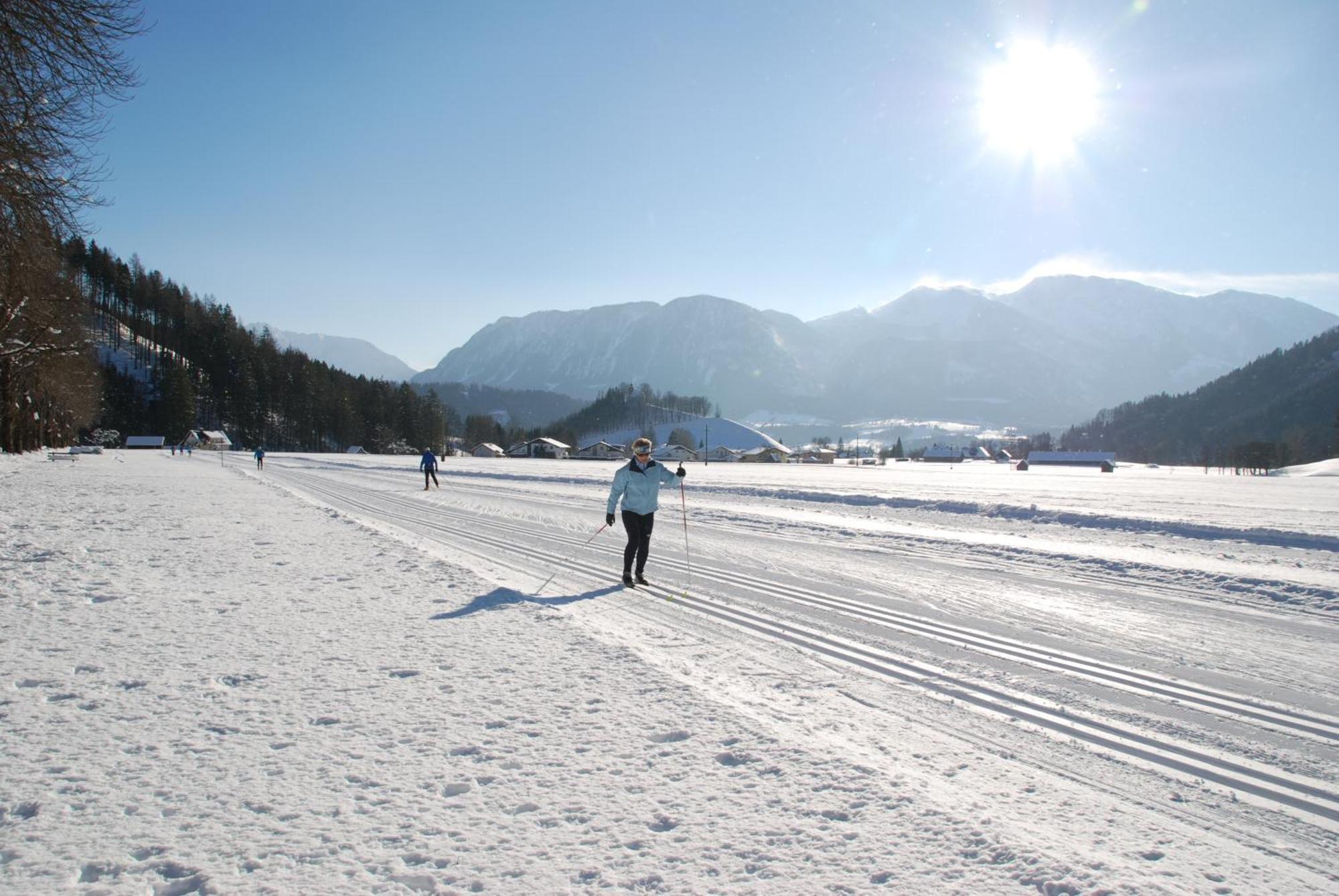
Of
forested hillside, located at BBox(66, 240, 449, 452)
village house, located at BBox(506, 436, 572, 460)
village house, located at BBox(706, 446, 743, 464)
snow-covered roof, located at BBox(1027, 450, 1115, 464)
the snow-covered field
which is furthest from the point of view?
village house, located at BBox(706, 446, 743, 464)

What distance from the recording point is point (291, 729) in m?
3.96

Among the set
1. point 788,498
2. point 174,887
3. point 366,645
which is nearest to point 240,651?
point 366,645

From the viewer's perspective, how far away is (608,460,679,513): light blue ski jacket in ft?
32.0

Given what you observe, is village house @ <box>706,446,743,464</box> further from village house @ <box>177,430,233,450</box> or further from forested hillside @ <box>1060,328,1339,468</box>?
forested hillside @ <box>1060,328,1339,468</box>

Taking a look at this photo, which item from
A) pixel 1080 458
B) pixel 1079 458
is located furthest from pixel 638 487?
pixel 1080 458

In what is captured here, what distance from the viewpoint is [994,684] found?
17.7 feet

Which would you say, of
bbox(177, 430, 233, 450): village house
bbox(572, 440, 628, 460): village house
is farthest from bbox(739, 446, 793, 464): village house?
bbox(177, 430, 233, 450): village house

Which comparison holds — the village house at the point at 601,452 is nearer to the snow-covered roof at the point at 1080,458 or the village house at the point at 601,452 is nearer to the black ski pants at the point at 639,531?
the snow-covered roof at the point at 1080,458

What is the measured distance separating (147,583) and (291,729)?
5.61 m

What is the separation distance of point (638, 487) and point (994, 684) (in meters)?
5.57

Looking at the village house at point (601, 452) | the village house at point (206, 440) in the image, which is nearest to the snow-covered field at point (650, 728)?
the village house at point (206, 440)

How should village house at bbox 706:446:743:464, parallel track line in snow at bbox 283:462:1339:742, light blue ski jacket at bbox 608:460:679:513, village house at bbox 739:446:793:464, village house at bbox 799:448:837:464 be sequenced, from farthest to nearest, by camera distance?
village house at bbox 706:446:743:464 < village house at bbox 739:446:793:464 < village house at bbox 799:448:837:464 < light blue ski jacket at bbox 608:460:679:513 < parallel track line in snow at bbox 283:462:1339:742

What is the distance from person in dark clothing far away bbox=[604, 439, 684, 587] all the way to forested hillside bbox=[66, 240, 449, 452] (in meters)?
115

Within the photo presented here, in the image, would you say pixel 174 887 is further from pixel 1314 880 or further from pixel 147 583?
pixel 147 583
